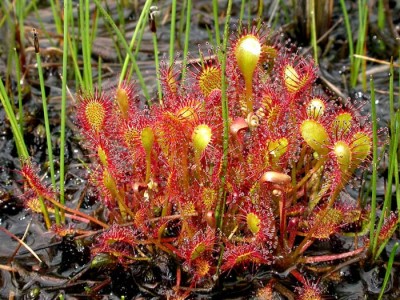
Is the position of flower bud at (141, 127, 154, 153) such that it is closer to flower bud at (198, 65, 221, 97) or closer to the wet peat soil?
flower bud at (198, 65, 221, 97)

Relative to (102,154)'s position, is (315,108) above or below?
above

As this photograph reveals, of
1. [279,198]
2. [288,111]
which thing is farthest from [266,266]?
[288,111]

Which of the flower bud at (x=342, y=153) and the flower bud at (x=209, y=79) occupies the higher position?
the flower bud at (x=209, y=79)

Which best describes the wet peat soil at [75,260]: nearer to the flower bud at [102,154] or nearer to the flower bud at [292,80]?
the flower bud at [102,154]

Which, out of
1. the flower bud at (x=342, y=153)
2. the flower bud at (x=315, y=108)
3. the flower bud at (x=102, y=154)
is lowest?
the flower bud at (x=102, y=154)

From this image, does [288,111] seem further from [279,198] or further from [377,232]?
[377,232]

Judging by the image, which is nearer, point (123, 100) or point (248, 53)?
point (248, 53)

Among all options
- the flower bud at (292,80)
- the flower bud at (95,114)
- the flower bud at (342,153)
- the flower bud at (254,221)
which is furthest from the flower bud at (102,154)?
the flower bud at (342,153)

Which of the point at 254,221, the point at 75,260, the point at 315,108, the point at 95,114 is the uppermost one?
the point at 315,108

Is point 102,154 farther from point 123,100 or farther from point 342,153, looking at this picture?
point 342,153

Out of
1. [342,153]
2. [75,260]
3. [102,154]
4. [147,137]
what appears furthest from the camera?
[75,260]

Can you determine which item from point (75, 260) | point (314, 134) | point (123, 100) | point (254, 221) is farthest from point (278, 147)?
point (75, 260)
